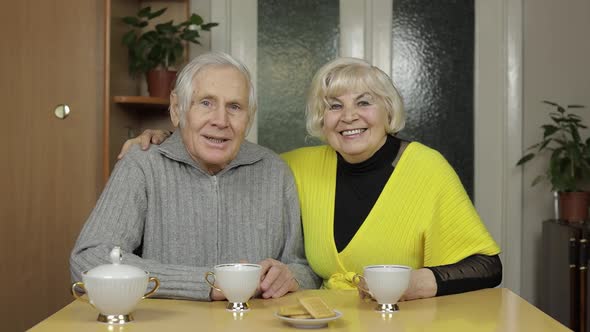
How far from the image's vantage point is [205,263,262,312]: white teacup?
154 cm

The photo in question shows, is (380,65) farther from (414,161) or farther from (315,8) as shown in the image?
(414,161)

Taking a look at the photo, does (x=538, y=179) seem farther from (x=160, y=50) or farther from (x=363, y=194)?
(x=160, y=50)

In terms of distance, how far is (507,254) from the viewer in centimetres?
365

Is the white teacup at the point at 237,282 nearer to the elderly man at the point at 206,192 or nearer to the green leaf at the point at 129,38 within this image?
the elderly man at the point at 206,192

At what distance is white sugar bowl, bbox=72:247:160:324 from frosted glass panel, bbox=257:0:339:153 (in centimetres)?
224

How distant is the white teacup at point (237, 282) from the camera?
1.54 m

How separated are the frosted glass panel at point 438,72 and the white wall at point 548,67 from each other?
261mm

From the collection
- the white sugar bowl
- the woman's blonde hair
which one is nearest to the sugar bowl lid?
the white sugar bowl

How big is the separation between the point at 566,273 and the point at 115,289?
7.60 feet

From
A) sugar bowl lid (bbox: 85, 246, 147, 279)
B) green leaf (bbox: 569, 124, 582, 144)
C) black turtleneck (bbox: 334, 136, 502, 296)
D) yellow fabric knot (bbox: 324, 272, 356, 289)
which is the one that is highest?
green leaf (bbox: 569, 124, 582, 144)

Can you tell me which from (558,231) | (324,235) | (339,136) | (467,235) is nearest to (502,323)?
(467,235)

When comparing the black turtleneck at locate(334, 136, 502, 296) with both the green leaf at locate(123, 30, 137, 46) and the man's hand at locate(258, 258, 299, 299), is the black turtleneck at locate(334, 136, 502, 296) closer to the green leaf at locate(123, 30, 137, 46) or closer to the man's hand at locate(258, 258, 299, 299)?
the man's hand at locate(258, 258, 299, 299)

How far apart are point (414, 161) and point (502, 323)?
0.77 metres

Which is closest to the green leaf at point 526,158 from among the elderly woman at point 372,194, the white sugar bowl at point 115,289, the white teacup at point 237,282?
the elderly woman at point 372,194
